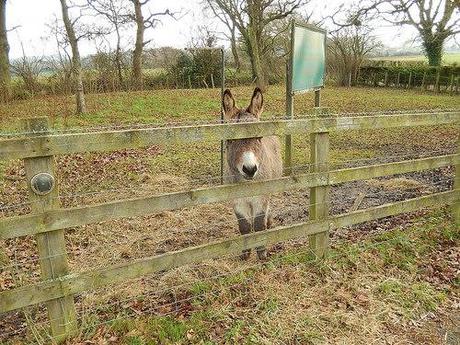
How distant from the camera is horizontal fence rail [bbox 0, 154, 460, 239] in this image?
9.71 ft

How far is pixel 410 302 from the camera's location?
404 cm

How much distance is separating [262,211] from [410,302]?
1876mm

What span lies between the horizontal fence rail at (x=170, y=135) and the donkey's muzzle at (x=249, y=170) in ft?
1.01

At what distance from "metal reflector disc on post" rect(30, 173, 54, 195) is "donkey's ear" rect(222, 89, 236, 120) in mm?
2393

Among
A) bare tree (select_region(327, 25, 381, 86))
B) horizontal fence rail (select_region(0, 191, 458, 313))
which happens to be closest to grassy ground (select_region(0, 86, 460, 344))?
horizontal fence rail (select_region(0, 191, 458, 313))

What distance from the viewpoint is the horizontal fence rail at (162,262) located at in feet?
9.91

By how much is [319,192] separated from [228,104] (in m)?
1.50

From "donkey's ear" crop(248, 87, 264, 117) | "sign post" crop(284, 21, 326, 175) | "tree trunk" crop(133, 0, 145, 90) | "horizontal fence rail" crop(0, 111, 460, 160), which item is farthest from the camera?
"tree trunk" crop(133, 0, 145, 90)

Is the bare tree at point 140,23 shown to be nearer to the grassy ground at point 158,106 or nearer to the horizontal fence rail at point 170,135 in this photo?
the grassy ground at point 158,106

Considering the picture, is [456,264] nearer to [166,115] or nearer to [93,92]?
[166,115]

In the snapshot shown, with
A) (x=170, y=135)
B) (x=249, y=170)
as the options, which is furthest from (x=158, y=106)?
(x=170, y=135)

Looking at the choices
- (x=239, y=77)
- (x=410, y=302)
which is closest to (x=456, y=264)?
(x=410, y=302)

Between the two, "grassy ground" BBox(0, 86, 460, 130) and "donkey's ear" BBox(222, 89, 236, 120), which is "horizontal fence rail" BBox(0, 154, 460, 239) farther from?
"grassy ground" BBox(0, 86, 460, 130)

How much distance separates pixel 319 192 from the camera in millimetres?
4379
